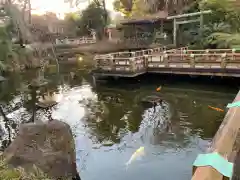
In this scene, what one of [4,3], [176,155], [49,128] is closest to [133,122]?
[176,155]

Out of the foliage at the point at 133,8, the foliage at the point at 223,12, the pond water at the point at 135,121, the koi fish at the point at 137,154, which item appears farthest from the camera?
the foliage at the point at 133,8

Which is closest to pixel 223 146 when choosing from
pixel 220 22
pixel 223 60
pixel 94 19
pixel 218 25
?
pixel 223 60

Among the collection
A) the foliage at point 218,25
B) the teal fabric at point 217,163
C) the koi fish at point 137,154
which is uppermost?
the foliage at point 218,25

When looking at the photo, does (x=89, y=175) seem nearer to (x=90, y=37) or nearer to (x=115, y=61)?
(x=115, y=61)

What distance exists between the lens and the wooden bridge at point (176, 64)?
575 inches

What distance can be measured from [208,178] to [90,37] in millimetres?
36085

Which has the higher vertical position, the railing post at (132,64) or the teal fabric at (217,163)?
the railing post at (132,64)

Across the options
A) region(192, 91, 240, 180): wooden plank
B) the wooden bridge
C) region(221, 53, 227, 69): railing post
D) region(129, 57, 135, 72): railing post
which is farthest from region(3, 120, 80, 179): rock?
region(221, 53, 227, 69): railing post

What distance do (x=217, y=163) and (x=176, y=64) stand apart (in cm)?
1404

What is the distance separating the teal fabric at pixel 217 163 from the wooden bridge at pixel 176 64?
12198 mm

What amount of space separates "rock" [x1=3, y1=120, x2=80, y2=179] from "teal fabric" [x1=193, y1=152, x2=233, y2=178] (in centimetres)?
406

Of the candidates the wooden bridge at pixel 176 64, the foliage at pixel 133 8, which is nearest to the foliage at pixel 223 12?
the wooden bridge at pixel 176 64

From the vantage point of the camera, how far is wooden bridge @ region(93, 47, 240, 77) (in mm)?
14616

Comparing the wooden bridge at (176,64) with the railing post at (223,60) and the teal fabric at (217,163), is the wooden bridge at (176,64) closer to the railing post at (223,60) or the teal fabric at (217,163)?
the railing post at (223,60)
